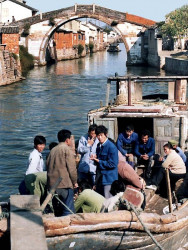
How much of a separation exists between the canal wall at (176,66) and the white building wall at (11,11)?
97.0 feet

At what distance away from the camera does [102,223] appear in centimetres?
734

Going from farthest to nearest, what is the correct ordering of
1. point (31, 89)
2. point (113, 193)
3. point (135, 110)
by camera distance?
point (31, 89)
point (135, 110)
point (113, 193)

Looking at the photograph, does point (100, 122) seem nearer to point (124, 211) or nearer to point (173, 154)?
point (173, 154)

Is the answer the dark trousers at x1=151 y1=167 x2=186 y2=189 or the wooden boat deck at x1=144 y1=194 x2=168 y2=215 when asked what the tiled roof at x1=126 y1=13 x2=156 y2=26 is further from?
the wooden boat deck at x1=144 y1=194 x2=168 y2=215

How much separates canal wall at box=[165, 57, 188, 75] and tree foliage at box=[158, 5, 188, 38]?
958 centimetres

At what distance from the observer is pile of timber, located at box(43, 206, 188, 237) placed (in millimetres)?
7105

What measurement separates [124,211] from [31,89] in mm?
30881

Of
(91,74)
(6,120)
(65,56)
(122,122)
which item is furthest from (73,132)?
(65,56)

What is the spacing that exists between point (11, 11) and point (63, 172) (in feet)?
230

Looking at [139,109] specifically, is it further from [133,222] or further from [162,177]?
[133,222]

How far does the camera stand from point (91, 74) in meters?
49.9

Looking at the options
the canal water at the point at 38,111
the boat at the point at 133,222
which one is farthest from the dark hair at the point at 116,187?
the canal water at the point at 38,111

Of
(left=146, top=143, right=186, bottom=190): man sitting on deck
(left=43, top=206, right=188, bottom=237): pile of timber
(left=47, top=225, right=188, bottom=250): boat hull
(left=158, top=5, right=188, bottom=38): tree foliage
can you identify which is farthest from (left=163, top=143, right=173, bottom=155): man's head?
(left=158, top=5, right=188, bottom=38): tree foliage

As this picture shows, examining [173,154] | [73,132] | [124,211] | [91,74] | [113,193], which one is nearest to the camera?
[124,211]
